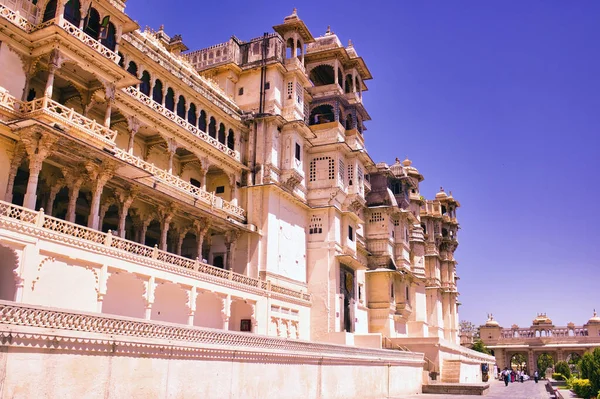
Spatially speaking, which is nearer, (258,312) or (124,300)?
(124,300)

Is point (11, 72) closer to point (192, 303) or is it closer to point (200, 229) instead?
point (192, 303)

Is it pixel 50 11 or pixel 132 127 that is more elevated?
pixel 50 11

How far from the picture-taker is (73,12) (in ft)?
74.3

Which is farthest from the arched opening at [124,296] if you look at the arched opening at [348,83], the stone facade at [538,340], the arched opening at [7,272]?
the stone facade at [538,340]

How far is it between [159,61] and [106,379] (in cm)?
2037

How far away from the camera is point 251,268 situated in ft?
111

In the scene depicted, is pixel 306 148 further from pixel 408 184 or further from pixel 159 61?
pixel 408 184

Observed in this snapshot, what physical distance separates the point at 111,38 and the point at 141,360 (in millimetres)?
16167

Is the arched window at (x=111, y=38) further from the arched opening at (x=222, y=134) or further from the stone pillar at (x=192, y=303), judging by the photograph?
the stone pillar at (x=192, y=303)

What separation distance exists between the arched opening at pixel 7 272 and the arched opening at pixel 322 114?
1080 inches

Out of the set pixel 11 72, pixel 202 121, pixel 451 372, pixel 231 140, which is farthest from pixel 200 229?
pixel 451 372

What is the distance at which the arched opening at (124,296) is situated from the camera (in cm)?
2275

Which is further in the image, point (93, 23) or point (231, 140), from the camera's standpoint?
point (231, 140)

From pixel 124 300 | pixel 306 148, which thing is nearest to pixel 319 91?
pixel 306 148
